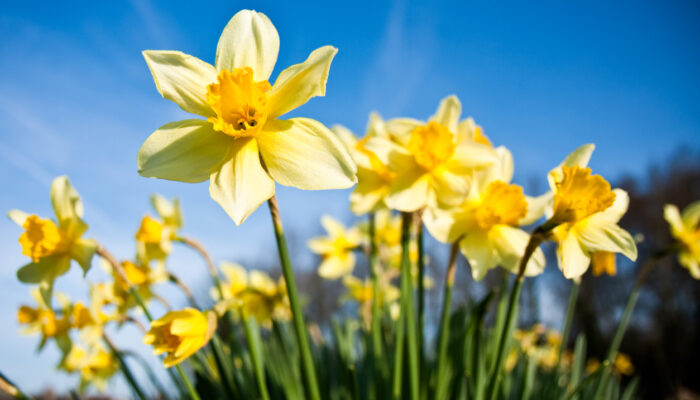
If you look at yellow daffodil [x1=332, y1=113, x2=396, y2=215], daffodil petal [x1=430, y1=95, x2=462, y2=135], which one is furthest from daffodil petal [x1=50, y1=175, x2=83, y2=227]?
daffodil petal [x1=430, y1=95, x2=462, y2=135]

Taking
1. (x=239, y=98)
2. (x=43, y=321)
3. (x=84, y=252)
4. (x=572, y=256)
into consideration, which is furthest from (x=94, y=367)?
(x=572, y=256)

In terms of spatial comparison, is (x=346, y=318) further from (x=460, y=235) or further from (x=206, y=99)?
(x=206, y=99)

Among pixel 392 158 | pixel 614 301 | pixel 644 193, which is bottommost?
pixel 614 301

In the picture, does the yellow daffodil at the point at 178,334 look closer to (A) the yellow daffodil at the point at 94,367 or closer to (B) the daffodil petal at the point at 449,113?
(B) the daffodil petal at the point at 449,113

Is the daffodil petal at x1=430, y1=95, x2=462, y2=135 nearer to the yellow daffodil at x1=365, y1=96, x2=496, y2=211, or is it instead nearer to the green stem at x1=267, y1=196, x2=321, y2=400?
the yellow daffodil at x1=365, y1=96, x2=496, y2=211

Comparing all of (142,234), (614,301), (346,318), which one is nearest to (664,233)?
(614,301)
